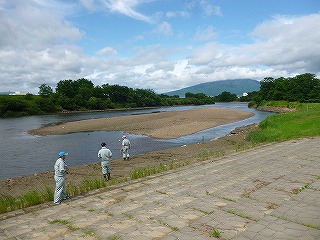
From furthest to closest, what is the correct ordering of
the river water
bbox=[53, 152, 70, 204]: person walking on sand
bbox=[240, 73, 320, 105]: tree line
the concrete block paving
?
bbox=[240, 73, 320, 105]: tree line → the river water → bbox=[53, 152, 70, 204]: person walking on sand → the concrete block paving

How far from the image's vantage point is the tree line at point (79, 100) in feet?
285

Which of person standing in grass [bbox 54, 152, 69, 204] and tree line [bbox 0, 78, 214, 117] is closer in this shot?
person standing in grass [bbox 54, 152, 69, 204]

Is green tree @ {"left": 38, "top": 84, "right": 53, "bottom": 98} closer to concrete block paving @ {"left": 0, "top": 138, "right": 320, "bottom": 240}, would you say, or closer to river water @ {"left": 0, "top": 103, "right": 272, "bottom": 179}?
river water @ {"left": 0, "top": 103, "right": 272, "bottom": 179}

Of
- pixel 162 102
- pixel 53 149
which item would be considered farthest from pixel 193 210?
pixel 162 102

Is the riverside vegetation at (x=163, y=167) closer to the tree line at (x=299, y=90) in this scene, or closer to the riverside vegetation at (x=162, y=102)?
the riverside vegetation at (x=162, y=102)

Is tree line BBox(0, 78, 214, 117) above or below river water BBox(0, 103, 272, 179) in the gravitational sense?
above

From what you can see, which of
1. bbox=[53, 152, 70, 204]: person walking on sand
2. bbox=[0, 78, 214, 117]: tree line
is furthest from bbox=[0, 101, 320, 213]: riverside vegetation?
bbox=[0, 78, 214, 117]: tree line

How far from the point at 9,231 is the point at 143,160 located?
1332cm

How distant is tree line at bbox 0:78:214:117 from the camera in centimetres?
8694

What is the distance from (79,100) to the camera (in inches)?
4131

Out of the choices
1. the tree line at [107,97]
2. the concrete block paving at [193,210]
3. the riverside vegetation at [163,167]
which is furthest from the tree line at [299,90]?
the concrete block paving at [193,210]

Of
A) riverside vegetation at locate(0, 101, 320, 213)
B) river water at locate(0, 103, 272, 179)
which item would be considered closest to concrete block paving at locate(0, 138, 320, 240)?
riverside vegetation at locate(0, 101, 320, 213)

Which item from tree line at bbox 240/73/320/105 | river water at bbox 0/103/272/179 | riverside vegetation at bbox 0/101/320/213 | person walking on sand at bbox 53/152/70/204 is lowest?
river water at bbox 0/103/272/179

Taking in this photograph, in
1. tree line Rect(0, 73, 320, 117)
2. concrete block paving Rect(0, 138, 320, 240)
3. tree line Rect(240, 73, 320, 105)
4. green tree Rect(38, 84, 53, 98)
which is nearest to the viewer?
concrete block paving Rect(0, 138, 320, 240)
